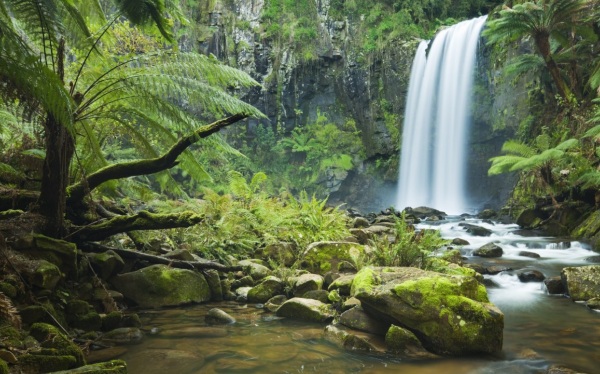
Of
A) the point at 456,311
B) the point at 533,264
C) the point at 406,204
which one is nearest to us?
the point at 456,311

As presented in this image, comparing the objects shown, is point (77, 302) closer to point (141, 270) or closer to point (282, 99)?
point (141, 270)

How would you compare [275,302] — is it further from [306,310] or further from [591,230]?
[591,230]

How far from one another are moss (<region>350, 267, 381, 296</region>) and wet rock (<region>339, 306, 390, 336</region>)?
19cm

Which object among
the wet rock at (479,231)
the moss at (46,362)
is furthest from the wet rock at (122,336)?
the wet rock at (479,231)

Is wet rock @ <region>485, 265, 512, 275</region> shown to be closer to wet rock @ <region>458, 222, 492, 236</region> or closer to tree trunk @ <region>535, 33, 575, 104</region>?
wet rock @ <region>458, 222, 492, 236</region>

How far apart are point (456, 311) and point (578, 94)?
10985 millimetres

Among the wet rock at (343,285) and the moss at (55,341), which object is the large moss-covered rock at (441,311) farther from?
the moss at (55,341)

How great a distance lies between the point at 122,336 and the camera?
Answer: 3.38 m

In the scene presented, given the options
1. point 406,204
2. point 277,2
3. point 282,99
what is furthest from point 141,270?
point 277,2

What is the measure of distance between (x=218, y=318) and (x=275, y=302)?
839 millimetres

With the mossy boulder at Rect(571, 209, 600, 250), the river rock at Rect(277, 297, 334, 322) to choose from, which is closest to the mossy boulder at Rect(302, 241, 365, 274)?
the river rock at Rect(277, 297, 334, 322)

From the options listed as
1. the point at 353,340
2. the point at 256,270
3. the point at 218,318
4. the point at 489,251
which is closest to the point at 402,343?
the point at 353,340

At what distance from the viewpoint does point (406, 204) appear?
1886 centimetres

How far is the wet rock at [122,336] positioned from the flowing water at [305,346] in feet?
0.25
